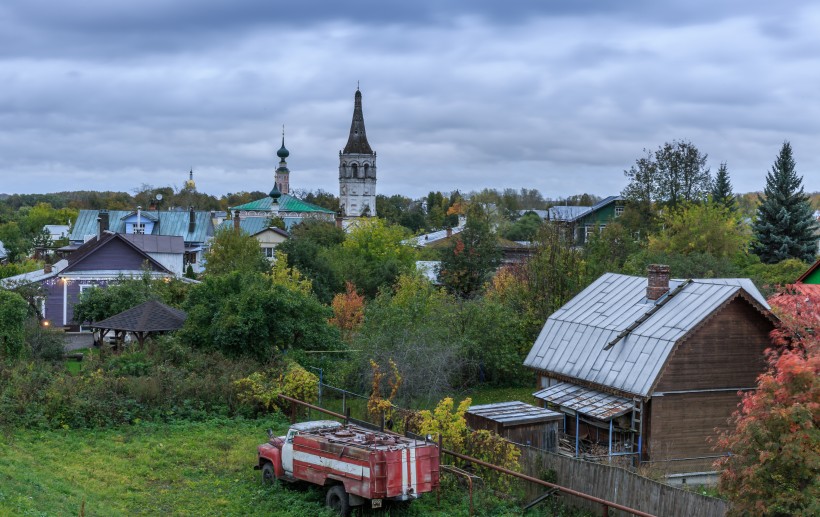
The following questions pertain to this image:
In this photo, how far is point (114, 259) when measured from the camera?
47.1 m

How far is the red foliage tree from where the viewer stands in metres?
13.6

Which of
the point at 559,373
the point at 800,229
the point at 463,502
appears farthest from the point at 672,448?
the point at 800,229

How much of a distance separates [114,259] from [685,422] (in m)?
33.6

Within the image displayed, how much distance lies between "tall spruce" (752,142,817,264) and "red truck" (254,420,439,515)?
37.2 m

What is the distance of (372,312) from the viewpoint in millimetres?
32781

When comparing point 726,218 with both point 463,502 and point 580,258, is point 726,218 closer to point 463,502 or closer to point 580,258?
point 580,258

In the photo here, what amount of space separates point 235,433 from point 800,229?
1465 inches

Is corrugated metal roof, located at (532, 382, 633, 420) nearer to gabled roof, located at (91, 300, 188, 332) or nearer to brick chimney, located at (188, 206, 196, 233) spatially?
gabled roof, located at (91, 300, 188, 332)

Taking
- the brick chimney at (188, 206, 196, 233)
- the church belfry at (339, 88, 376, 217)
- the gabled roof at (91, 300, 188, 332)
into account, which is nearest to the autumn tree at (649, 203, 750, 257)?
the gabled roof at (91, 300, 188, 332)

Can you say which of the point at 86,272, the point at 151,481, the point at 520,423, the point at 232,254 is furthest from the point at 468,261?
the point at 151,481

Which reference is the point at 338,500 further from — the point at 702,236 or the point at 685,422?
the point at 702,236

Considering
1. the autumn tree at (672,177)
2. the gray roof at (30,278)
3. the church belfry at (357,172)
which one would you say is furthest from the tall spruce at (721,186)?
the church belfry at (357,172)

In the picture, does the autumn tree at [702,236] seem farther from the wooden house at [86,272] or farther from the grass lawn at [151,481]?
the grass lawn at [151,481]

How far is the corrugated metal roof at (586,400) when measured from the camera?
2369 centimetres
